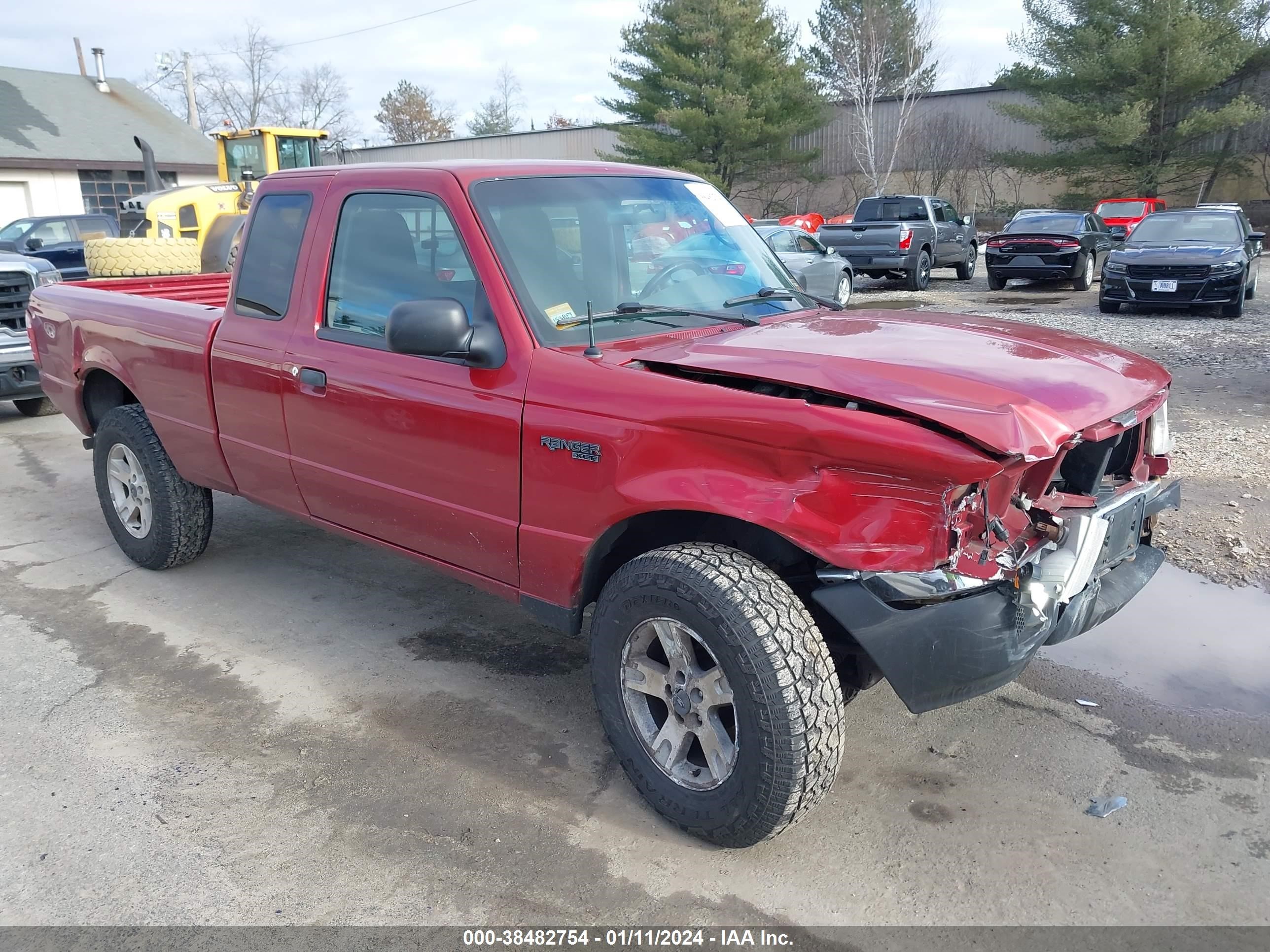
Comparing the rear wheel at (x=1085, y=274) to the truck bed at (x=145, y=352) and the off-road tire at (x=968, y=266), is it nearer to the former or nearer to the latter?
the off-road tire at (x=968, y=266)

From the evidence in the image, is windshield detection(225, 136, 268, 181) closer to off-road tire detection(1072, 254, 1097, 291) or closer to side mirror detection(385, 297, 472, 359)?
off-road tire detection(1072, 254, 1097, 291)

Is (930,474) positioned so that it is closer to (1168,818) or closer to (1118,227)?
(1168,818)

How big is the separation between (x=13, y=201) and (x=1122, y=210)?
99.8 ft

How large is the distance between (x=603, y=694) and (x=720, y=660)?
0.54 meters

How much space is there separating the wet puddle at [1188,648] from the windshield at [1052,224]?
15441 mm

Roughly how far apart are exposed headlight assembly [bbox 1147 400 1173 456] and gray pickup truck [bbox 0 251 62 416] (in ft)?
27.6

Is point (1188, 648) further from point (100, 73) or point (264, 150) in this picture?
point (100, 73)

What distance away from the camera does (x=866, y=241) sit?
1870 cm

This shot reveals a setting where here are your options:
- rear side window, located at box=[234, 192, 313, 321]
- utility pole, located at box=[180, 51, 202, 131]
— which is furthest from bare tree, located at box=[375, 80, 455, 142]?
rear side window, located at box=[234, 192, 313, 321]

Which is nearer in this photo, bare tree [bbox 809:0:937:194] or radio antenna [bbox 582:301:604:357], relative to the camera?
radio antenna [bbox 582:301:604:357]

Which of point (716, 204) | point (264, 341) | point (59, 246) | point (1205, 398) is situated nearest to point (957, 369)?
point (716, 204)

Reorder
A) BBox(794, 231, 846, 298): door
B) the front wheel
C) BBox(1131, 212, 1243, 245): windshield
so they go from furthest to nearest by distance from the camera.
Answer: the front wheel → BBox(794, 231, 846, 298): door → BBox(1131, 212, 1243, 245): windshield

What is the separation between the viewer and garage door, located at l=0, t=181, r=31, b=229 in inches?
1099

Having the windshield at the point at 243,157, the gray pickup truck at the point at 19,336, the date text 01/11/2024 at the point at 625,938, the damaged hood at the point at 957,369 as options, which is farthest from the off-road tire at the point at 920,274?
the date text 01/11/2024 at the point at 625,938
